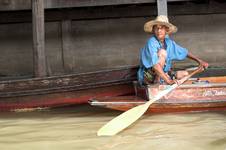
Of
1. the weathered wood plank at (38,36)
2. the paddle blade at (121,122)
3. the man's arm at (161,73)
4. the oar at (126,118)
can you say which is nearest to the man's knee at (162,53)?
the man's arm at (161,73)

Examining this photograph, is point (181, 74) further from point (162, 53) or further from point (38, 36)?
point (38, 36)

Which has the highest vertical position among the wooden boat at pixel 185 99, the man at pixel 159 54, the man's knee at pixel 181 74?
the man at pixel 159 54

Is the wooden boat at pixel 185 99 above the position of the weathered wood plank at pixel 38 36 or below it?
below

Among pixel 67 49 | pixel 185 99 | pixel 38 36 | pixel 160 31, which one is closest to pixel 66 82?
pixel 38 36

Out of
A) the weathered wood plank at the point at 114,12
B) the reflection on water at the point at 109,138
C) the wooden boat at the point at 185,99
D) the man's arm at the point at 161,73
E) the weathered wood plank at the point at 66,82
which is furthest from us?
the weathered wood plank at the point at 114,12

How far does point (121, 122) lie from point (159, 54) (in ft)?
4.46

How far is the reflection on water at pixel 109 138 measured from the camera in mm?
5113

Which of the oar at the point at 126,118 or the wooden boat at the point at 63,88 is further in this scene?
the wooden boat at the point at 63,88

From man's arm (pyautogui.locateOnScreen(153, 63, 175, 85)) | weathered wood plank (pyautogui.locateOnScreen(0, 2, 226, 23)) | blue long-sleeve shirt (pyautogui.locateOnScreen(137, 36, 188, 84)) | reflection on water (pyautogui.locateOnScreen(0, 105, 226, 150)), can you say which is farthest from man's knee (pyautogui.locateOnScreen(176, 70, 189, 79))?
weathered wood plank (pyautogui.locateOnScreen(0, 2, 226, 23))

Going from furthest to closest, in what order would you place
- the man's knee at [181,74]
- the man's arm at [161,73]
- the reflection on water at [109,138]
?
the man's knee at [181,74], the man's arm at [161,73], the reflection on water at [109,138]

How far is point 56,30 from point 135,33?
85.3 inches

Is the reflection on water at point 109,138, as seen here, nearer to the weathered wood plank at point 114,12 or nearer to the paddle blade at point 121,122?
the paddle blade at point 121,122

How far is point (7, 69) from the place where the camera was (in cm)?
1232

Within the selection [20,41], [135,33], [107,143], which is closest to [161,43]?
[107,143]
